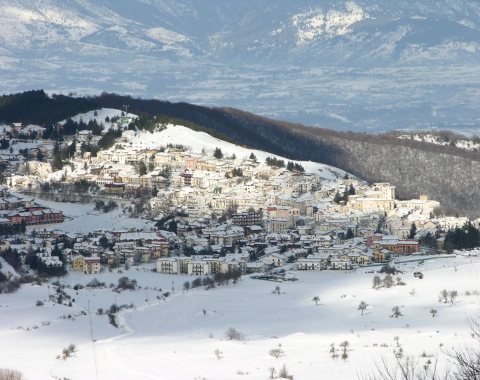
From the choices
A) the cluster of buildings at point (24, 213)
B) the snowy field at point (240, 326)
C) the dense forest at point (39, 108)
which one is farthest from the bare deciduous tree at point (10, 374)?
the dense forest at point (39, 108)

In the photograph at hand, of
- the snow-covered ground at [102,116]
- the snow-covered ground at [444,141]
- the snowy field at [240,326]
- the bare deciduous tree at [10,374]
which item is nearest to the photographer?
the bare deciduous tree at [10,374]

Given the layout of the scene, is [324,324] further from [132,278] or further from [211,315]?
[132,278]

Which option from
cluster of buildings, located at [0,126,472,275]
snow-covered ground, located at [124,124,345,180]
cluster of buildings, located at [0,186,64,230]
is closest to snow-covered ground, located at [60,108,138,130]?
snow-covered ground, located at [124,124,345,180]

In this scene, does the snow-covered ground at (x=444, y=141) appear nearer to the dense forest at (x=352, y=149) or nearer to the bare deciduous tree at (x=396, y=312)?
the dense forest at (x=352, y=149)

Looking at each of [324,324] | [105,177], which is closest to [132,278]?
[324,324]

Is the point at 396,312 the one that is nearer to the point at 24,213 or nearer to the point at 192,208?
the point at 24,213

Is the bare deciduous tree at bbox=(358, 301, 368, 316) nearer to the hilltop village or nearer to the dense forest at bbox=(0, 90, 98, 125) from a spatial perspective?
the hilltop village

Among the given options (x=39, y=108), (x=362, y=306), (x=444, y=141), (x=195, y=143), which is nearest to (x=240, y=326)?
(x=362, y=306)
